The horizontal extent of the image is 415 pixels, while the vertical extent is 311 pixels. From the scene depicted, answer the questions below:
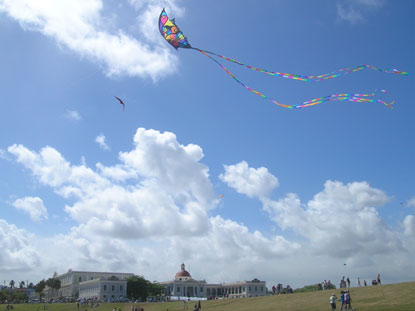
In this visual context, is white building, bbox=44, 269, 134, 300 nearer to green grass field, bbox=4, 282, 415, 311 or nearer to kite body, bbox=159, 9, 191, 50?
green grass field, bbox=4, 282, 415, 311

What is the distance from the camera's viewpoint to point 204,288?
414 ft

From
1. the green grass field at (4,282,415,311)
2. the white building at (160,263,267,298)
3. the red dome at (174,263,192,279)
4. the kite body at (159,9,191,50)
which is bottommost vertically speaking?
the green grass field at (4,282,415,311)

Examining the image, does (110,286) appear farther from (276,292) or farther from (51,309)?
(276,292)

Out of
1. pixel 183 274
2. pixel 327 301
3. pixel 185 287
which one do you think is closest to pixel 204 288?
pixel 185 287

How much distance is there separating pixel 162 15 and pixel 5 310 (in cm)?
7802

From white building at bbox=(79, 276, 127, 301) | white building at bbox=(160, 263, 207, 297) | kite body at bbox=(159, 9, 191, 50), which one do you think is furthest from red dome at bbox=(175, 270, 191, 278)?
kite body at bbox=(159, 9, 191, 50)

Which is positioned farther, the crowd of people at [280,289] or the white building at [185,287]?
the white building at [185,287]

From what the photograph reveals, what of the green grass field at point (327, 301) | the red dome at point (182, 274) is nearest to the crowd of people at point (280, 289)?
the green grass field at point (327, 301)

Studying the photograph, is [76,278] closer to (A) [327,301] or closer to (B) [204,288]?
(B) [204,288]

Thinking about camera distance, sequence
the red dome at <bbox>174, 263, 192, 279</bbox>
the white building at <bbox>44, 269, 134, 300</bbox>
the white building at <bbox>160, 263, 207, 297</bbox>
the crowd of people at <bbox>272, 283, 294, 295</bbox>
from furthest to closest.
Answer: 1. the white building at <bbox>44, 269, 134, 300</bbox>
2. the red dome at <bbox>174, 263, 192, 279</bbox>
3. the white building at <bbox>160, 263, 207, 297</bbox>
4. the crowd of people at <bbox>272, 283, 294, 295</bbox>

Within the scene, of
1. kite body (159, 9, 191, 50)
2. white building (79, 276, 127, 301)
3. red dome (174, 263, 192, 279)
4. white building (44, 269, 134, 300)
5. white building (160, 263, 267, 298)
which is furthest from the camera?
white building (44, 269, 134, 300)

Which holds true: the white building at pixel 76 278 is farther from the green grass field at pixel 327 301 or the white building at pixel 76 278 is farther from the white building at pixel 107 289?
the green grass field at pixel 327 301

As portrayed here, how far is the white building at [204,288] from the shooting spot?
117 metres

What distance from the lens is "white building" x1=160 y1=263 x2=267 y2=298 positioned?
11719cm
